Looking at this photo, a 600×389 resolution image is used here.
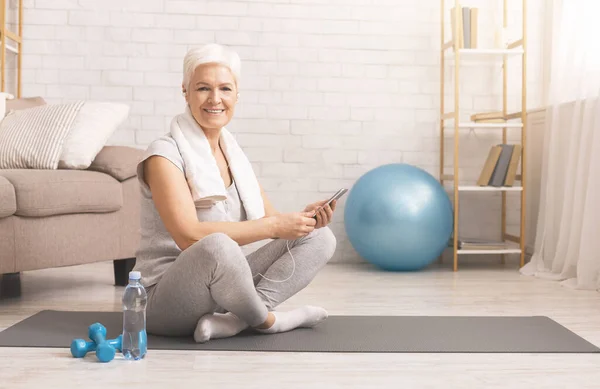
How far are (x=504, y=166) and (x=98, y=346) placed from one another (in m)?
2.76

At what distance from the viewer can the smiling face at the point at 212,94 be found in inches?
88.1

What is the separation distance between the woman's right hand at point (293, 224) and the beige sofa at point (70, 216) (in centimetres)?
119

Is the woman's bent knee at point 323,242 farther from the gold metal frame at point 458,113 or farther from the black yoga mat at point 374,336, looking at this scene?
the gold metal frame at point 458,113

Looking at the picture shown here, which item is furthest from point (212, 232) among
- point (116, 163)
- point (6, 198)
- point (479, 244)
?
point (479, 244)

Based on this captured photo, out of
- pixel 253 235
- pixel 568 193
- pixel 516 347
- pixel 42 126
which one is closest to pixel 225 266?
pixel 253 235

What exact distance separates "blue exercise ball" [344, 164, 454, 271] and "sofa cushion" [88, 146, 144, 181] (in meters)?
1.23

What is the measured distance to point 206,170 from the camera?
222 cm

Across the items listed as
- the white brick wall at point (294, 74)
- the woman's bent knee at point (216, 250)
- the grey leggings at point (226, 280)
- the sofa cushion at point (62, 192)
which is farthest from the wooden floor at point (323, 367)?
the white brick wall at point (294, 74)

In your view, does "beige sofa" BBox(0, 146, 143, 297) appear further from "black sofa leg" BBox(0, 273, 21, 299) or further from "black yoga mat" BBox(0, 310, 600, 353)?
"black yoga mat" BBox(0, 310, 600, 353)

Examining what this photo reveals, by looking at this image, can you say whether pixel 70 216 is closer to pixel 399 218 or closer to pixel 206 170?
pixel 206 170

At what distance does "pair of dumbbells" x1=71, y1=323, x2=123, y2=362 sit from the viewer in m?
1.96

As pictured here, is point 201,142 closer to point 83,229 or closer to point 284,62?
point 83,229

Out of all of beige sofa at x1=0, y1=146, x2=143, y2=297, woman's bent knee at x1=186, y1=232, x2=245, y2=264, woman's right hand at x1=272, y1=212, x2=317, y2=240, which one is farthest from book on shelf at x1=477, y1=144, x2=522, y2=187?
woman's bent knee at x1=186, y1=232, x2=245, y2=264

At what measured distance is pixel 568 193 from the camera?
367 cm
